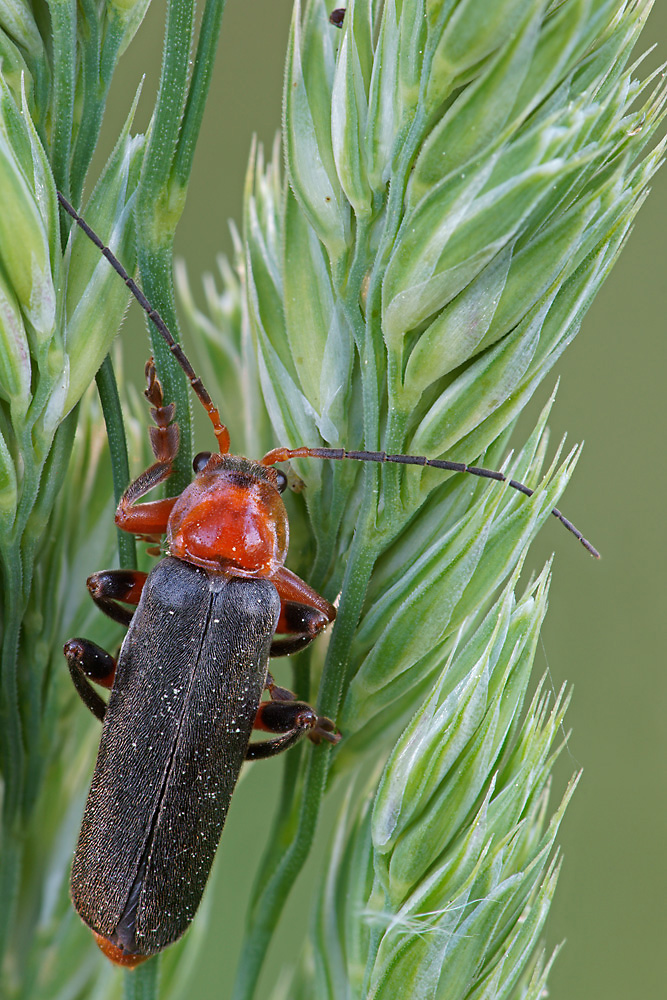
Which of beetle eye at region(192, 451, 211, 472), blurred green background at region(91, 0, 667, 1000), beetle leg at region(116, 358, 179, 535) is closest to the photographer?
beetle leg at region(116, 358, 179, 535)

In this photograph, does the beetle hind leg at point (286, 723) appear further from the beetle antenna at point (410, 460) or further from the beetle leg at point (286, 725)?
the beetle antenna at point (410, 460)

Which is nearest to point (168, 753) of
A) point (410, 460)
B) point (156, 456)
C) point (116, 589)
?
point (116, 589)

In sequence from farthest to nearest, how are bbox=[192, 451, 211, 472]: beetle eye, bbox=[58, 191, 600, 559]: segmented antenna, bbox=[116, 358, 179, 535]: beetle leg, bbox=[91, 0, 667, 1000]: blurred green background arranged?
bbox=[91, 0, 667, 1000]: blurred green background, bbox=[192, 451, 211, 472]: beetle eye, bbox=[116, 358, 179, 535]: beetle leg, bbox=[58, 191, 600, 559]: segmented antenna

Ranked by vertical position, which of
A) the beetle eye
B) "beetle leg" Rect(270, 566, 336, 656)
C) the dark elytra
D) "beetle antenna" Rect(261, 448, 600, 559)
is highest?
"beetle antenna" Rect(261, 448, 600, 559)

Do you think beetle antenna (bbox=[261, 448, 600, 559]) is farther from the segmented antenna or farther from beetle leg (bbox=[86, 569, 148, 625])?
beetle leg (bbox=[86, 569, 148, 625])

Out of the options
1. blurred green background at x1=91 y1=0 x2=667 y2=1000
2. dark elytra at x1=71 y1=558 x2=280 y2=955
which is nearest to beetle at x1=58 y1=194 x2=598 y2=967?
dark elytra at x1=71 y1=558 x2=280 y2=955

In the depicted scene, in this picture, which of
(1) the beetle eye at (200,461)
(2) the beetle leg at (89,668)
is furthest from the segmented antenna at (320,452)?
(2) the beetle leg at (89,668)

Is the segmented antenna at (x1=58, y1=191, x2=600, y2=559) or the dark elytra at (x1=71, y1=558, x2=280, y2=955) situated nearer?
the segmented antenna at (x1=58, y1=191, x2=600, y2=559)
